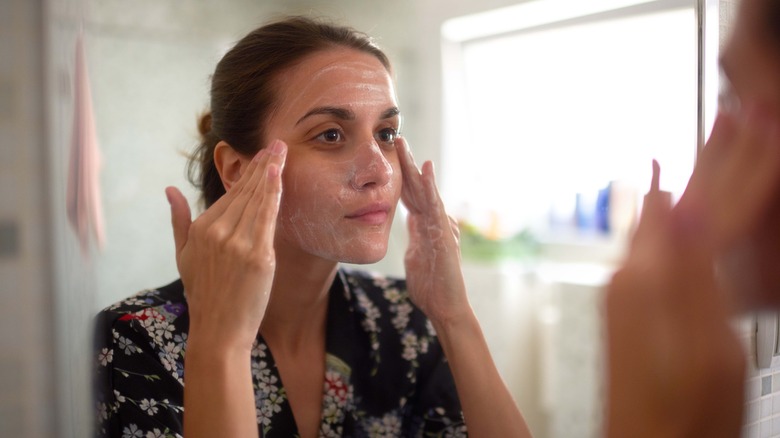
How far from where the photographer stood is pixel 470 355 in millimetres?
792

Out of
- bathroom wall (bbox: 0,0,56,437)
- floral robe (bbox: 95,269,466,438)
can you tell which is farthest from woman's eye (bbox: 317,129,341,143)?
bathroom wall (bbox: 0,0,56,437)

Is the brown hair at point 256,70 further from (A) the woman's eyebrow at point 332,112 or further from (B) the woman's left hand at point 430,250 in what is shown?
(B) the woman's left hand at point 430,250

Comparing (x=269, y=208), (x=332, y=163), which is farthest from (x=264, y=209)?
(x=332, y=163)

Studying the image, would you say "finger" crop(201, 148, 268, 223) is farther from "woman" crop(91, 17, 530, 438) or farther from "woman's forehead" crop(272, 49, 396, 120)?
"woman's forehead" crop(272, 49, 396, 120)

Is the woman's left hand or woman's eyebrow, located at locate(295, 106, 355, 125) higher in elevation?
woman's eyebrow, located at locate(295, 106, 355, 125)

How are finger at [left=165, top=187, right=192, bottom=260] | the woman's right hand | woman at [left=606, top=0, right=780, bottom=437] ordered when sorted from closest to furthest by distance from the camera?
woman at [left=606, top=0, right=780, bottom=437] → the woman's right hand → finger at [left=165, top=187, right=192, bottom=260]

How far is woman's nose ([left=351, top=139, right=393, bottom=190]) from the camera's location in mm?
742

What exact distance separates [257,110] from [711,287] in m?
0.58

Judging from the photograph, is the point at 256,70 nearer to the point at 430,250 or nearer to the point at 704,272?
the point at 430,250

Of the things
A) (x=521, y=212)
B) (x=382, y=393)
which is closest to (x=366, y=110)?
(x=382, y=393)

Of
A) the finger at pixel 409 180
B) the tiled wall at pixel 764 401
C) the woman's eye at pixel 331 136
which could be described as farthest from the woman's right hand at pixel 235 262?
the tiled wall at pixel 764 401

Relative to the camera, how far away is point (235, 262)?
61 centimetres

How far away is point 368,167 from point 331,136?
58mm

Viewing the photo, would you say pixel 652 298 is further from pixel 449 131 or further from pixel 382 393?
pixel 449 131
